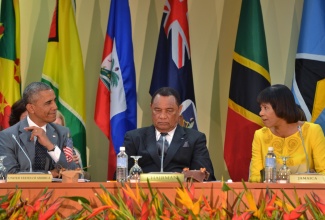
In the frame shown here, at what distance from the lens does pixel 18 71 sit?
6.25 metres

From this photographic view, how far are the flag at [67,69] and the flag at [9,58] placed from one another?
25 cm

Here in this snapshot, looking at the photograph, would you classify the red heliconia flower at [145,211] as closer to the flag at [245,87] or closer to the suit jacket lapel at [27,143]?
the suit jacket lapel at [27,143]

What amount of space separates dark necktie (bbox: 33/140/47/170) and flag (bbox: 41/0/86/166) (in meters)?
1.37

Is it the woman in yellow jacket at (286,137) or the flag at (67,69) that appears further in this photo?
the flag at (67,69)

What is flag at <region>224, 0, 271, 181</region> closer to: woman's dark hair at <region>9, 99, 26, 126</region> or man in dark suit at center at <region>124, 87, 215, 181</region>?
man in dark suit at center at <region>124, 87, 215, 181</region>

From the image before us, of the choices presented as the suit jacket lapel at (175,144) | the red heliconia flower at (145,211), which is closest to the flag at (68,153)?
the suit jacket lapel at (175,144)

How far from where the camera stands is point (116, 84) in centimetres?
621

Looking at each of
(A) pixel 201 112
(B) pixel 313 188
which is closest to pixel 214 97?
(A) pixel 201 112

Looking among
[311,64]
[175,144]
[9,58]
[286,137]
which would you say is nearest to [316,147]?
[286,137]

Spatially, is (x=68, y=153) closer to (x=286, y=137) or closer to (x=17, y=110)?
(x=17, y=110)

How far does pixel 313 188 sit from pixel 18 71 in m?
3.69

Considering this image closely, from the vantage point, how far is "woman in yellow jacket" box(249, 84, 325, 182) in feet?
15.7

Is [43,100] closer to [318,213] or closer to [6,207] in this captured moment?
[6,207]

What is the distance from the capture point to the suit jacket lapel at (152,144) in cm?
491
